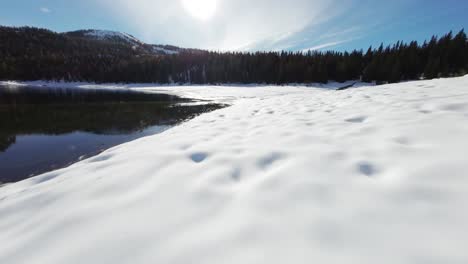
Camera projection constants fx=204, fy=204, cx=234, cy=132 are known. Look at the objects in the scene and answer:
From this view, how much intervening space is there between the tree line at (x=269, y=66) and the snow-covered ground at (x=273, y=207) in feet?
118

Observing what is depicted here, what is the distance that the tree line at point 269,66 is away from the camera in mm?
49750

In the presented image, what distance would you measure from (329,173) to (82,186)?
365 cm

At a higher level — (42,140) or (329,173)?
(329,173)

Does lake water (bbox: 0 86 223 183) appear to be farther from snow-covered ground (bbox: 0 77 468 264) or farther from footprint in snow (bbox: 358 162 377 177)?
footprint in snow (bbox: 358 162 377 177)

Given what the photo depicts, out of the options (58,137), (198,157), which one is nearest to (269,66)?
(58,137)

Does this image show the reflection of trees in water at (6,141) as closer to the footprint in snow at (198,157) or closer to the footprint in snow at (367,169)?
the footprint in snow at (198,157)

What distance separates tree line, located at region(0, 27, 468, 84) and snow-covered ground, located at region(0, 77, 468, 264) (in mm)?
36060

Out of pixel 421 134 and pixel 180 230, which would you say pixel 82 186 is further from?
pixel 421 134

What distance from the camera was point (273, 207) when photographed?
82.3 inches

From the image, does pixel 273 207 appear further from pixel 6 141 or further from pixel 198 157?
pixel 6 141

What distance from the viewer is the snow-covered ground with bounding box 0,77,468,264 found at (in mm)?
1569

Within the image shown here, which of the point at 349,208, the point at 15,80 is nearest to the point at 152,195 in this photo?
the point at 349,208

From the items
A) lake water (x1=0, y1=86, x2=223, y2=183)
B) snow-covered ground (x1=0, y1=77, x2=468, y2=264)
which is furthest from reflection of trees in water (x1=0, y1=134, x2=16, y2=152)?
snow-covered ground (x1=0, y1=77, x2=468, y2=264)

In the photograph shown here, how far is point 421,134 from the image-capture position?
3184 mm
